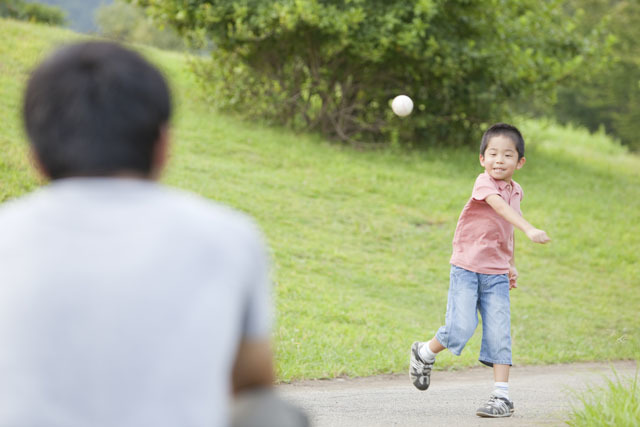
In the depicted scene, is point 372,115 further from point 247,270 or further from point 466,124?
point 247,270

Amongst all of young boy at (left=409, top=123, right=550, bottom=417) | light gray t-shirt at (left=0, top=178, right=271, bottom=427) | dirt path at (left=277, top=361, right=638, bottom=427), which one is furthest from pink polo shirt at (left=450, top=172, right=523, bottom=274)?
light gray t-shirt at (left=0, top=178, right=271, bottom=427)

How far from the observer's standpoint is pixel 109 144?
5.39ft

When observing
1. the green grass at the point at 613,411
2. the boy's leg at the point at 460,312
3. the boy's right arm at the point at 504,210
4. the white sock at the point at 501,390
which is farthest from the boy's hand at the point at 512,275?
the green grass at the point at 613,411

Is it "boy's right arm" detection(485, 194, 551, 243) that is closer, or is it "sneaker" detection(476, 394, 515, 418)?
"boy's right arm" detection(485, 194, 551, 243)

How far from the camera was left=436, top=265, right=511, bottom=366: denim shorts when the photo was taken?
489cm

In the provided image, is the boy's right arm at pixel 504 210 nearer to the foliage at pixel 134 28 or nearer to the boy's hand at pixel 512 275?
the boy's hand at pixel 512 275

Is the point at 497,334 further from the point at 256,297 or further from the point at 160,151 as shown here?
the point at 160,151

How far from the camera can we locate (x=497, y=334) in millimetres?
4883

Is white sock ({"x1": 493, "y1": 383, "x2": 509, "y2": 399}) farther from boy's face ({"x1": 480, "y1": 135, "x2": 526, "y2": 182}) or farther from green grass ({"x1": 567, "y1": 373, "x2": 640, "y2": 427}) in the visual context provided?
boy's face ({"x1": 480, "y1": 135, "x2": 526, "y2": 182})

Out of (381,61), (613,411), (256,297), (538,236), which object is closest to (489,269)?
(538,236)

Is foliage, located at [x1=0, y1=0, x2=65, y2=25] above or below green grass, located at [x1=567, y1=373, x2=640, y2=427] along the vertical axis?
above

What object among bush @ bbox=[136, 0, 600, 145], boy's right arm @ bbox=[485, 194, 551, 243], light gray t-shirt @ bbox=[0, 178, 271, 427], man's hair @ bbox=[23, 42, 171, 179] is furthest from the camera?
bush @ bbox=[136, 0, 600, 145]

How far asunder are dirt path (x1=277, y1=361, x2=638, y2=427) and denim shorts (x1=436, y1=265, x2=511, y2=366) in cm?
40

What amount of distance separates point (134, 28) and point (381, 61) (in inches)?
1595
